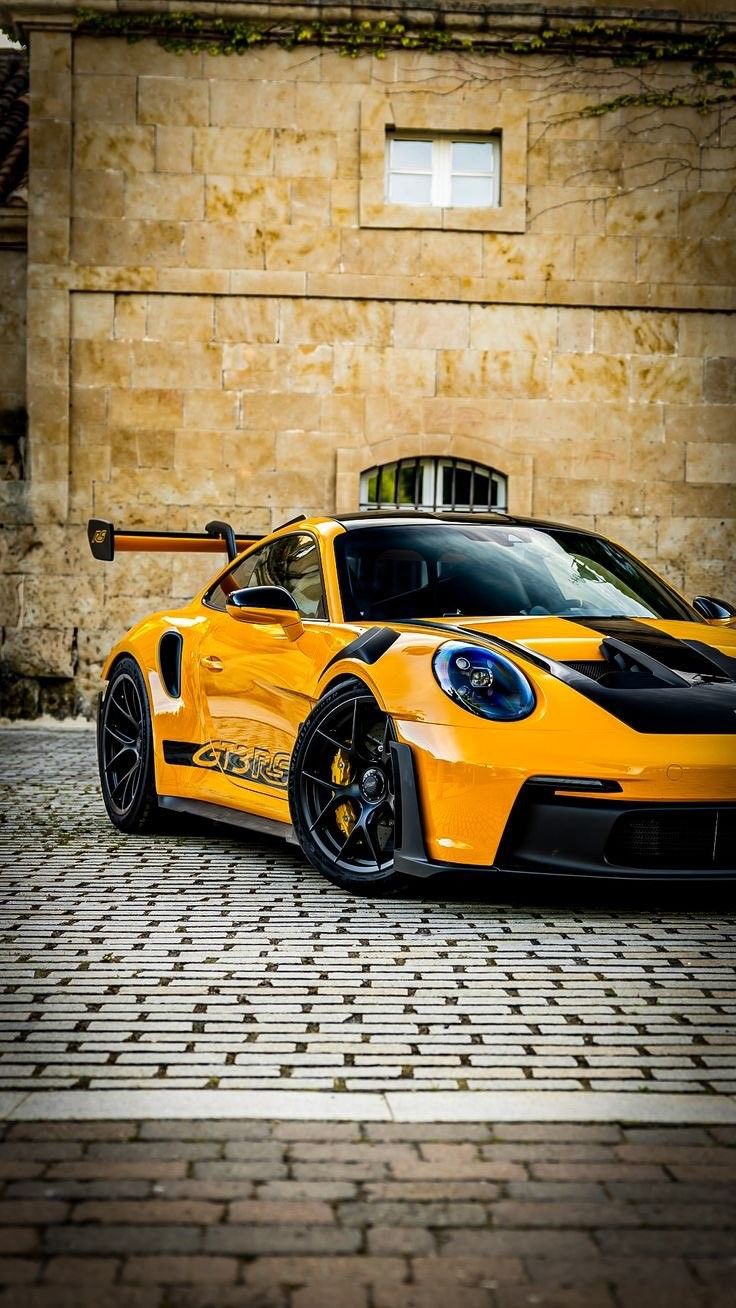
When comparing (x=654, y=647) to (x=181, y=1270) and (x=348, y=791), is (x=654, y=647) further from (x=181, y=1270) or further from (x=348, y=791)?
(x=181, y=1270)

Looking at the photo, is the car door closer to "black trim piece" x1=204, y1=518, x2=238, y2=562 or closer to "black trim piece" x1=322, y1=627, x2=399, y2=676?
"black trim piece" x1=322, y1=627, x2=399, y2=676

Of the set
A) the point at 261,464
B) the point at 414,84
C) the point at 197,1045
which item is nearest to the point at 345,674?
the point at 197,1045

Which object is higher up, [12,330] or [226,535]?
[12,330]

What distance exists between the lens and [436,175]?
48.7ft

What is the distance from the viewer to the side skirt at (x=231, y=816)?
623 cm

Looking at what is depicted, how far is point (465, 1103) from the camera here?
3262mm

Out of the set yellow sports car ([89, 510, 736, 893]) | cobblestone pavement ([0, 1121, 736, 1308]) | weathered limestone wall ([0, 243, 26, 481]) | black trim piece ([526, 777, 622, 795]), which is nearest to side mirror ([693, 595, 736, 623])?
yellow sports car ([89, 510, 736, 893])

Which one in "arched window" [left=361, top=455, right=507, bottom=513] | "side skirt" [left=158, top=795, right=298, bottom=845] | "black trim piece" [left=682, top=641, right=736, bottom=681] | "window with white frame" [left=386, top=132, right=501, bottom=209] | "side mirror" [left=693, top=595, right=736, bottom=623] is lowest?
"side skirt" [left=158, top=795, right=298, bottom=845]

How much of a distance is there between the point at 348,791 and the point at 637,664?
1.13 meters

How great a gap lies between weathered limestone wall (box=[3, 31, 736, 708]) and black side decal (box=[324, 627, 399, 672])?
29.2 ft

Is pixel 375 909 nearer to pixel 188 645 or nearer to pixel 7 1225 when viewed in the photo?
pixel 188 645

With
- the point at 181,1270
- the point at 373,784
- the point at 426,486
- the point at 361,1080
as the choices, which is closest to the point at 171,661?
the point at 373,784

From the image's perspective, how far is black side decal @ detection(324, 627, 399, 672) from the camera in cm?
562

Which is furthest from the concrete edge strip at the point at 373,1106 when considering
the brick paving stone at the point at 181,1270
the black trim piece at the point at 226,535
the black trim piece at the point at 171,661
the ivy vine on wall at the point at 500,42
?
the ivy vine on wall at the point at 500,42
